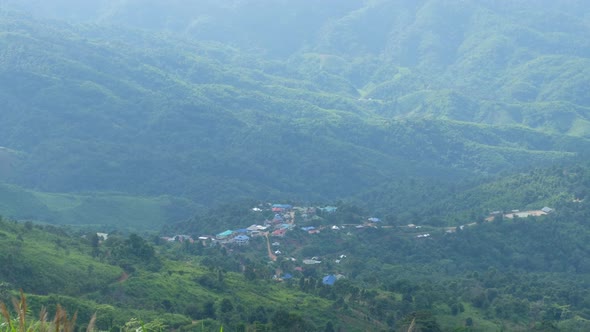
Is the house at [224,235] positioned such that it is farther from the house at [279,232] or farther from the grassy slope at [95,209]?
the grassy slope at [95,209]

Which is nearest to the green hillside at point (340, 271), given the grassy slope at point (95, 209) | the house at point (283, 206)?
the house at point (283, 206)

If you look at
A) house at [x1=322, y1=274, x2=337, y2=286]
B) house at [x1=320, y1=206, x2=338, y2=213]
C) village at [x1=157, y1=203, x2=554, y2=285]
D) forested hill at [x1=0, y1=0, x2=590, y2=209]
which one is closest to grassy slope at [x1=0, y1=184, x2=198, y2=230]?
forested hill at [x1=0, y1=0, x2=590, y2=209]

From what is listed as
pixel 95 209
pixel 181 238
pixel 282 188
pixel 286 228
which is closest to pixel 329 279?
pixel 286 228

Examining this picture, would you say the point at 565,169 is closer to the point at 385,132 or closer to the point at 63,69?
the point at 385,132

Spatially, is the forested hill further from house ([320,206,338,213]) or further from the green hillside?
the green hillside

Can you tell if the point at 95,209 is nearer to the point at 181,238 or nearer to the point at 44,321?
the point at 181,238

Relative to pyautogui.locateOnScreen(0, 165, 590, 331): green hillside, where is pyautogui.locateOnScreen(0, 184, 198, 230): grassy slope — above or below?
above

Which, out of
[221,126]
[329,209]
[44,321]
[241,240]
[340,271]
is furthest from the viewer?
[221,126]
